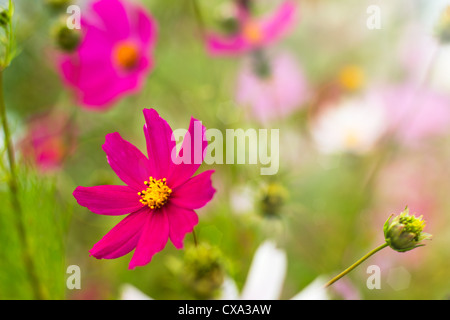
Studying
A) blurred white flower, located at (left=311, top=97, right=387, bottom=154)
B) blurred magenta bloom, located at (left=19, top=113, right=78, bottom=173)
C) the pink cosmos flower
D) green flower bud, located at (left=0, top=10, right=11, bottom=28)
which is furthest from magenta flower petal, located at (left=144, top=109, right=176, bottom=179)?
blurred white flower, located at (left=311, top=97, right=387, bottom=154)

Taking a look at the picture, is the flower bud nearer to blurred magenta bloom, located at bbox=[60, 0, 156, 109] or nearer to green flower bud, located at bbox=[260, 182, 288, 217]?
blurred magenta bloom, located at bbox=[60, 0, 156, 109]

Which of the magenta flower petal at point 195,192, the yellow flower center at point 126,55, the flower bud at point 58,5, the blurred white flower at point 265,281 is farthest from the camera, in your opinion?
the yellow flower center at point 126,55

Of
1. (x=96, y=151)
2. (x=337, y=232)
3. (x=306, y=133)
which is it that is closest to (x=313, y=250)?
(x=337, y=232)

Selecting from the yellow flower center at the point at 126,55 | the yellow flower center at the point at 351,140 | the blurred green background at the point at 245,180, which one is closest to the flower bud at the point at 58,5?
the blurred green background at the point at 245,180

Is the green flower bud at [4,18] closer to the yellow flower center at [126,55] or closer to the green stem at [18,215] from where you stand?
the green stem at [18,215]

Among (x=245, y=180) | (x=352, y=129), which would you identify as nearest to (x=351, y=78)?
(x=352, y=129)

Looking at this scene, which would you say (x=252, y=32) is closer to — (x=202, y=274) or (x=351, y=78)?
(x=351, y=78)

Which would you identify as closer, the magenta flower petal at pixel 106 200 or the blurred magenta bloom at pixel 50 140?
the magenta flower petal at pixel 106 200

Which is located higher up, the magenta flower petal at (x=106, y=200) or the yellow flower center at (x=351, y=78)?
the yellow flower center at (x=351, y=78)
